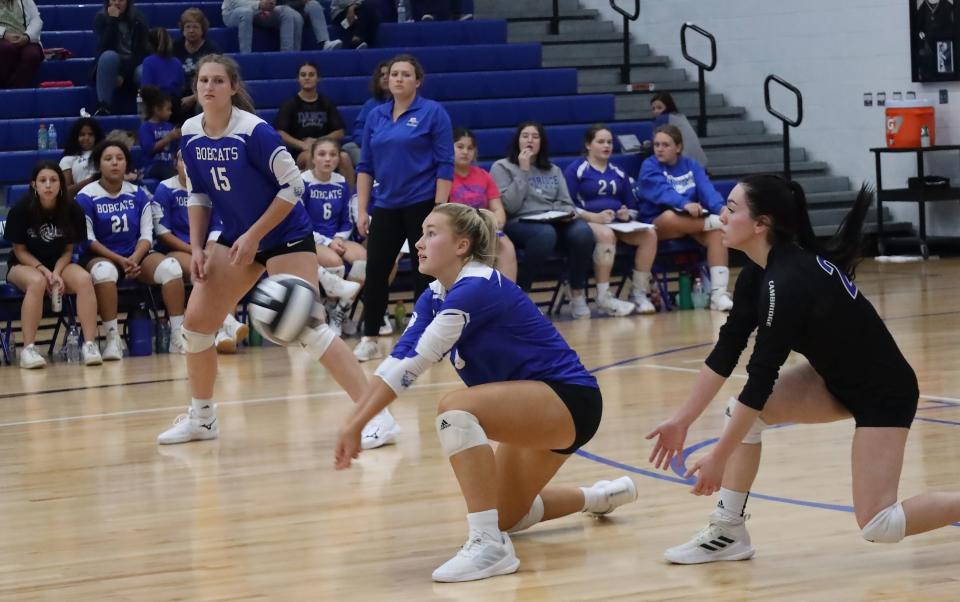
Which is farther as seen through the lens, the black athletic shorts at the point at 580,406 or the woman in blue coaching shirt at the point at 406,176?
the woman in blue coaching shirt at the point at 406,176

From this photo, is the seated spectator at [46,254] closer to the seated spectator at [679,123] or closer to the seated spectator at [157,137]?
the seated spectator at [157,137]

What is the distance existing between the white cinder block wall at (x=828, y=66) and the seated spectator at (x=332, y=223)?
19.7 feet

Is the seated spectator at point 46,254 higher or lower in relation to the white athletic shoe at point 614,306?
higher

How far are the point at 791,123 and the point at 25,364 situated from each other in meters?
7.45

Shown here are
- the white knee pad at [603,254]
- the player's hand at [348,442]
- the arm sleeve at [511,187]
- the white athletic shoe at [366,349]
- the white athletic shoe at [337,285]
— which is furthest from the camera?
the white knee pad at [603,254]

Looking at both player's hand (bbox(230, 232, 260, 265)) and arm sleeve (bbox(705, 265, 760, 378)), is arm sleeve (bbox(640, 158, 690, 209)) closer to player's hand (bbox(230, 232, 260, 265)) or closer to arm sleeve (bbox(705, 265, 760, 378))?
player's hand (bbox(230, 232, 260, 265))

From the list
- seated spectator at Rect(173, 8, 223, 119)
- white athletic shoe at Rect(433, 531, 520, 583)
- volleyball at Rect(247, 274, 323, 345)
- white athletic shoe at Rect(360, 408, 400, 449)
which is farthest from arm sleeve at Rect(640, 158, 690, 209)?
white athletic shoe at Rect(433, 531, 520, 583)

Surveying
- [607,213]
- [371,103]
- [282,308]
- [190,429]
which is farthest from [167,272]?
[282,308]

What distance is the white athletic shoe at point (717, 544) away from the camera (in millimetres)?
3977

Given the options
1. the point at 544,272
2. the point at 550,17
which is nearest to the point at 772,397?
the point at 544,272

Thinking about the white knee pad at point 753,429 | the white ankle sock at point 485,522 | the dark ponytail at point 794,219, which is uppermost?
the dark ponytail at point 794,219

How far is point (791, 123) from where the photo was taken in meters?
13.5

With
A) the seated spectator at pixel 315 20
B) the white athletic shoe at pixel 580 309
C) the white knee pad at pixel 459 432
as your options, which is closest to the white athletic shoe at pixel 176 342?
the white athletic shoe at pixel 580 309

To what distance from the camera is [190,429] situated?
6320mm
